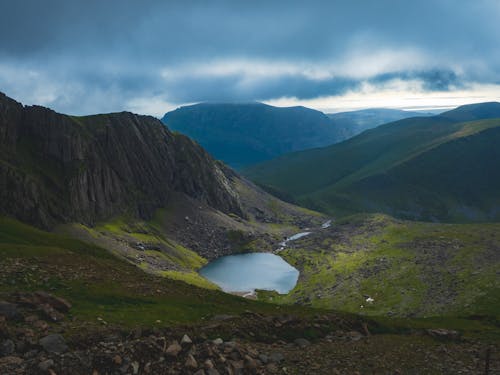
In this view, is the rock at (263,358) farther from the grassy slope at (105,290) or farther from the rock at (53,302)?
the rock at (53,302)

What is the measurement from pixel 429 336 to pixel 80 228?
17011cm

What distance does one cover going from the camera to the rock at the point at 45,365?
22.4m

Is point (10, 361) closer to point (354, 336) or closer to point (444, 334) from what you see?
point (354, 336)

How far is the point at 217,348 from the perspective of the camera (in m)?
28.5

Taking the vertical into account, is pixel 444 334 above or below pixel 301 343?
below

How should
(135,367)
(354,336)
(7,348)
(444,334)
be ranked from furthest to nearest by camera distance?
(444,334), (354,336), (7,348), (135,367)

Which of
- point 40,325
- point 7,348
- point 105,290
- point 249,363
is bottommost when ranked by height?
point 249,363

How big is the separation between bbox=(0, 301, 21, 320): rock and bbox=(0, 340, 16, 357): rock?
5.06m

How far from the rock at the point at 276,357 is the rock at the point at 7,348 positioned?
692 inches

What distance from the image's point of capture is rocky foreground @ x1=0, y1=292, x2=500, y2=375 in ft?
79.5

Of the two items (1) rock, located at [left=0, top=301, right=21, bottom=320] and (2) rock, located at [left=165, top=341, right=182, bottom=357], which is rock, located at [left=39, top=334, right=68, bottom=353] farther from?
(2) rock, located at [left=165, top=341, right=182, bottom=357]

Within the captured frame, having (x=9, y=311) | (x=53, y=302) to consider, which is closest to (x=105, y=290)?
Result: (x=53, y=302)

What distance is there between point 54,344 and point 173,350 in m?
7.61

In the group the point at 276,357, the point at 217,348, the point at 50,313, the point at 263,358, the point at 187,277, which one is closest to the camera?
the point at 217,348
